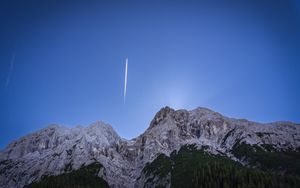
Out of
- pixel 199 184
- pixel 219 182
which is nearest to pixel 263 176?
pixel 219 182

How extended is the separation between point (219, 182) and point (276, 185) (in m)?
35.2

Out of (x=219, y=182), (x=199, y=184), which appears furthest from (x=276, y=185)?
(x=199, y=184)

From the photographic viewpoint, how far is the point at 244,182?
18850 cm

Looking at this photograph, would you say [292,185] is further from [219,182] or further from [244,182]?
[219,182]

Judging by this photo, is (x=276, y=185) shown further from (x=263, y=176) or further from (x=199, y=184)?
(x=199, y=184)

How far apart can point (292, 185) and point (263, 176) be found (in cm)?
1760

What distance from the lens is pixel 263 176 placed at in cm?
19425

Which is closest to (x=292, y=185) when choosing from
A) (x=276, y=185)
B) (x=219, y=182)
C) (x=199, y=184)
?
(x=276, y=185)

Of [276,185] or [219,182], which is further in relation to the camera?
[219,182]

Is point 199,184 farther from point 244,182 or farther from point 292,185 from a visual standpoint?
point 292,185

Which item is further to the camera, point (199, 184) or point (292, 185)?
point (199, 184)

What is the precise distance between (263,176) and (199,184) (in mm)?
42312

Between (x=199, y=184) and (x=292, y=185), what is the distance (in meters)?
58.3

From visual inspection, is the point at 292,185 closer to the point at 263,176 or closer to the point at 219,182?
the point at 263,176
